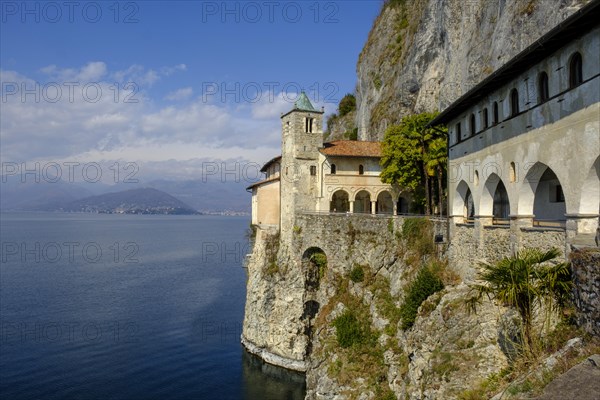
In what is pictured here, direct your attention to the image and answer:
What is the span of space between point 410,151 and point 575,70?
24.8m

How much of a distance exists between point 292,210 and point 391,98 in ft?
77.2

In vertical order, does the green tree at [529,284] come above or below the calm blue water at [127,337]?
above

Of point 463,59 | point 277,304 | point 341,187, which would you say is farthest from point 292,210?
point 463,59

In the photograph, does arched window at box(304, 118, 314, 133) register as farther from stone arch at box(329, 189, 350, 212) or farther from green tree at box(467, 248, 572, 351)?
green tree at box(467, 248, 572, 351)

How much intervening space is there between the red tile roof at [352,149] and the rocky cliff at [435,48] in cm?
697

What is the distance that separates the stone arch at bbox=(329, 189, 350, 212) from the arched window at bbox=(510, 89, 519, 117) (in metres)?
27.4

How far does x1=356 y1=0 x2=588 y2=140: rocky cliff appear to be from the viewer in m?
31.0

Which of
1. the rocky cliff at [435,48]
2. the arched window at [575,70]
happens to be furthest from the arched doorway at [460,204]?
the arched window at [575,70]

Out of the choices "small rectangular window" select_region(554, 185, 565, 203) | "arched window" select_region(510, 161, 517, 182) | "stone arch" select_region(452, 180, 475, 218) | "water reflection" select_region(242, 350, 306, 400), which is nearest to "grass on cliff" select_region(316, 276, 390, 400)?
"water reflection" select_region(242, 350, 306, 400)

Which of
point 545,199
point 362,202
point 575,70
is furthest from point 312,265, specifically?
point 575,70

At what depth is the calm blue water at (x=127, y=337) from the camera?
36781mm

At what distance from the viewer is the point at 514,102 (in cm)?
2073

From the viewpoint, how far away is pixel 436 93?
1868 inches

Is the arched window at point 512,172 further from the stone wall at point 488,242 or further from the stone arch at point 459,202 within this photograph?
the stone arch at point 459,202
